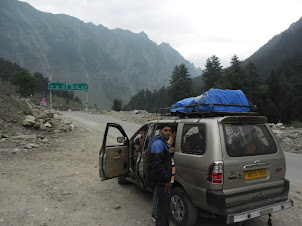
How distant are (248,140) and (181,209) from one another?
1489mm

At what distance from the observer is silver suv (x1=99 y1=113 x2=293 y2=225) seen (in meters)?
3.12

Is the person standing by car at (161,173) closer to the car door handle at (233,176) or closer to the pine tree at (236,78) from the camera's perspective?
the car door handle at (233,176)

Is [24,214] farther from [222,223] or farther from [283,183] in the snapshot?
[283,183]

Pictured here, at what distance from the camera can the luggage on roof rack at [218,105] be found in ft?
12.2

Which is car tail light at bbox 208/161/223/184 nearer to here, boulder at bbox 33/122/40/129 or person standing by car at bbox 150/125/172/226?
person standing by car at bbox 150/125/172/226

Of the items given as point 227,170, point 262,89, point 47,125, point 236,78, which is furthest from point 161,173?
point 262,89

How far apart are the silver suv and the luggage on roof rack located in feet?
0.77

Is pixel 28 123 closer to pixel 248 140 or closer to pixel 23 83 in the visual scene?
pixel 248 140

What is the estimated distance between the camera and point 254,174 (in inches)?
132

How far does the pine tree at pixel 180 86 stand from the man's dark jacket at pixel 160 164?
5470 centimetres

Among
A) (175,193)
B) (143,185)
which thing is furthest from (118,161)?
(175,193)

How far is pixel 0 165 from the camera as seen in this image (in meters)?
7.14

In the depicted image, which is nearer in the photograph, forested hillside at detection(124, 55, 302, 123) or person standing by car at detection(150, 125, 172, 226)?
person standing by car at detection(150, 125, 172, 226)

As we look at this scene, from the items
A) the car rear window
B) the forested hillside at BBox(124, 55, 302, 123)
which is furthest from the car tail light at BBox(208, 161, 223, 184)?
the forested hillside at BBox(124, 55, 302, 123)
